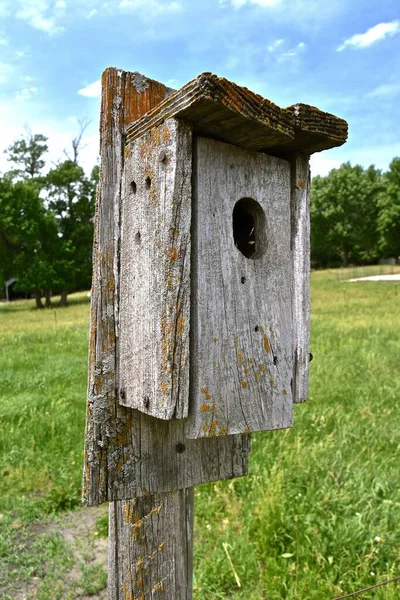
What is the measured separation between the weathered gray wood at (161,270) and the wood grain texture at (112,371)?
3.4 inches

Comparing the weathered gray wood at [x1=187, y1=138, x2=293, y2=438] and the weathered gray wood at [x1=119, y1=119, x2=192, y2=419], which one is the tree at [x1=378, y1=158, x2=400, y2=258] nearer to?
the weathered gray wood at [x1=187, y1=138, x2=293, y2=438]

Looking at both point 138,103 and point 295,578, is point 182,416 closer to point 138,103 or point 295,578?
point 138,103

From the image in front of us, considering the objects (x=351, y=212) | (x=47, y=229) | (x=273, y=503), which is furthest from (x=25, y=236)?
(x=351, y=212)

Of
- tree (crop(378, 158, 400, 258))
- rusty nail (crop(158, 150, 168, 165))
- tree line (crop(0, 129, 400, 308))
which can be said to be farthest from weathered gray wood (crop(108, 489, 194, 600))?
tree (crop(378, 158, 400, 258))

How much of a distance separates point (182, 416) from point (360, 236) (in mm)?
47461

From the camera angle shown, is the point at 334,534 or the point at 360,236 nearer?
the point at 334,534

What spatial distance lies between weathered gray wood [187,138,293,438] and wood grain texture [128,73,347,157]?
0.06 meters

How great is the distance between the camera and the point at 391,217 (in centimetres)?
4141

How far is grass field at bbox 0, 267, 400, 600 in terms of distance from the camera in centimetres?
278

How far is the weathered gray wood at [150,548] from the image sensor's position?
160cm

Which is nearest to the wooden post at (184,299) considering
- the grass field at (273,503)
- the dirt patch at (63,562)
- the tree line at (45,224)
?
the grass field at (273,503)

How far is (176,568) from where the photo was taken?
1669mm

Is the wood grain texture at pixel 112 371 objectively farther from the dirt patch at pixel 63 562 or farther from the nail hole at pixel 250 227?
the dirt patch at pixel 63 562

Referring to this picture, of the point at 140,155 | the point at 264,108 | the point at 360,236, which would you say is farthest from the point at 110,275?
the point at 360,236
